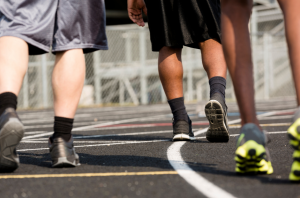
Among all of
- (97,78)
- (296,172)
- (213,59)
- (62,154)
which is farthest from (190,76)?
(296,172)

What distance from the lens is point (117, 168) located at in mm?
2307

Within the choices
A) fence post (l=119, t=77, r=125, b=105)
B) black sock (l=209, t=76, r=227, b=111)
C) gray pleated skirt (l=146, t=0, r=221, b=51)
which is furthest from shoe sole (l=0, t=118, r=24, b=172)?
fence post (l=119, t=77, r=125, b=105)

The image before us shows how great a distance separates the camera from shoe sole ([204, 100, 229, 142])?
121 inches

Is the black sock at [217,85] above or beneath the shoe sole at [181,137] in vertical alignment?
above

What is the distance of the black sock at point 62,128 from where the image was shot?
2.45 meters

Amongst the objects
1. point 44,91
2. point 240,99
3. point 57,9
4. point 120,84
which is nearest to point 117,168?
point 240,99

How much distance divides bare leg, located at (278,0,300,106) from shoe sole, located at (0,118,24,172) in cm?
130

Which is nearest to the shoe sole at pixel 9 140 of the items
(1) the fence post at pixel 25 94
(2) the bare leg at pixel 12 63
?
(2) the bare leg at pixel 12 63

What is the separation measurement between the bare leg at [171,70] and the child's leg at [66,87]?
1180 millimetres

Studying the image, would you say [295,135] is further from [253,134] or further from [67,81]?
[67,81]

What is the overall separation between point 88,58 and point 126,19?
451 centimetres

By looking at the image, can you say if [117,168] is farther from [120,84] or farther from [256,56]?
[256,56]

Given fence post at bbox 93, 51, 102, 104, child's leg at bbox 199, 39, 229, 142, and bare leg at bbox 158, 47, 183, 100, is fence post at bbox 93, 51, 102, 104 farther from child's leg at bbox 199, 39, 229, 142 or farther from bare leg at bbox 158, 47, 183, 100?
child's leg at bbox 199, 39, 229, 142

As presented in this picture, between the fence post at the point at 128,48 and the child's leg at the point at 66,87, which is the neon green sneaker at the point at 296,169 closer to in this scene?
the child's leg at the point at 66,87
